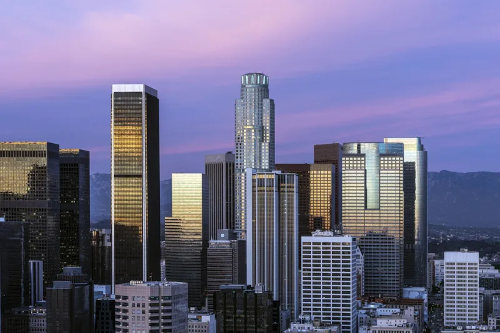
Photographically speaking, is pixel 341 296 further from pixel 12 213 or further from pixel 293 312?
pixel 12 213

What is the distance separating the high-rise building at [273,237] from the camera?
567 ft

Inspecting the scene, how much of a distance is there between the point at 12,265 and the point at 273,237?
46.7 meters

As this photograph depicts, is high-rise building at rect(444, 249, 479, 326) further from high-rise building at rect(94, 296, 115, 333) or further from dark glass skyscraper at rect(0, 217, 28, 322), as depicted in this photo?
dark glass skyscraper at rect(0, 217, 28, 322)

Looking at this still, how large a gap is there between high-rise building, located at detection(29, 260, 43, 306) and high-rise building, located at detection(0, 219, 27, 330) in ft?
10.7

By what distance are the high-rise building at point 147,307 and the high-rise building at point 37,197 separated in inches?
3934

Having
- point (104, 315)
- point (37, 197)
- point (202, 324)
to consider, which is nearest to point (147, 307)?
point (202, 324)

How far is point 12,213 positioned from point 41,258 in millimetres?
13810

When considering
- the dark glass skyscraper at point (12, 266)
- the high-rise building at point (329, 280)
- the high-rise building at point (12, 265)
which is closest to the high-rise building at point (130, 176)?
the dark glass skyscraper at point (12, 266)

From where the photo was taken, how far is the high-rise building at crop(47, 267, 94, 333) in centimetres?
14175

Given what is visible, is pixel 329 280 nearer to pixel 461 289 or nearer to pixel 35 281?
pixel 461 289

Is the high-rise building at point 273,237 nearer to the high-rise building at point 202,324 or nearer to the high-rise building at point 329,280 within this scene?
the high-rise building at point 329,280

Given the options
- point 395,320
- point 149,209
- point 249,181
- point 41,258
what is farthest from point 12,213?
point 395,320

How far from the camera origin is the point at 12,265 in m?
168

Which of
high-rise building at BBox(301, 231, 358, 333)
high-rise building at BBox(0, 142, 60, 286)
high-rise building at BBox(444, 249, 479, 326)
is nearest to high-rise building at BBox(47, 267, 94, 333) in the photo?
high-rise building at BBox(301, 231, 358, 333)
